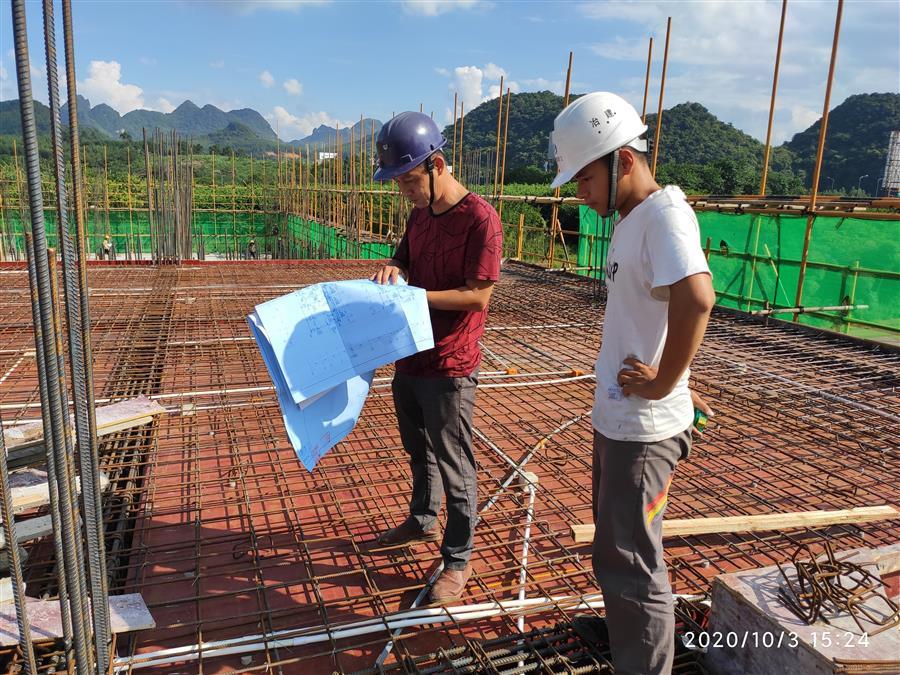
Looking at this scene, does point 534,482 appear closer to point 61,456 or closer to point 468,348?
point 468,348

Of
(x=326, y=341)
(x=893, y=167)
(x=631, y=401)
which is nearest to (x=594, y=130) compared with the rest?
(x=631, y=401)

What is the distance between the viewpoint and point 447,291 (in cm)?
200

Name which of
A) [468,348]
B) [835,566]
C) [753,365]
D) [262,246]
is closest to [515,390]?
[753,365]

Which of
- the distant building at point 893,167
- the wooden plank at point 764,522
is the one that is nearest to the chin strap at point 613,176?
the wooden plank at point 764,522

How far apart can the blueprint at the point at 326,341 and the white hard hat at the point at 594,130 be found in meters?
0.64

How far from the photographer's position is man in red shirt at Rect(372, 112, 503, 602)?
198 centimetres

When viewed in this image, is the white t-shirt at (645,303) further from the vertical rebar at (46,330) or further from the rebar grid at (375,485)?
the vertical rebar at (46,330)

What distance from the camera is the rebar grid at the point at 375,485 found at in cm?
204

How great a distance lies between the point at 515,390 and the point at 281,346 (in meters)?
2.80

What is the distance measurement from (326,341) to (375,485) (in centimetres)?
124

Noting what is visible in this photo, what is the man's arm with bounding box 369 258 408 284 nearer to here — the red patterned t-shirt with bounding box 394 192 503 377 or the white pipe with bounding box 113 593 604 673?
the red patterned t-shirt with bounding box 394 192 503 377

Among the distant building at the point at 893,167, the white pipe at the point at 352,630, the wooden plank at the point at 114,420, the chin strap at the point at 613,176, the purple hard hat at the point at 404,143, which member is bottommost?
the white pipe at the point at 352,630

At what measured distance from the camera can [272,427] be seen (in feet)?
11.8

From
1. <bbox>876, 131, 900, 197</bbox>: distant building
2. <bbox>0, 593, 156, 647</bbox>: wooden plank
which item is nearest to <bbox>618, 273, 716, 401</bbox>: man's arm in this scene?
<bbox>0, 593, 156, 647</bbox>: wooden plank
